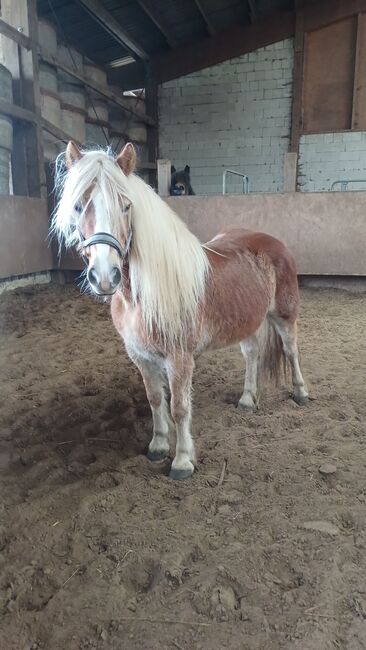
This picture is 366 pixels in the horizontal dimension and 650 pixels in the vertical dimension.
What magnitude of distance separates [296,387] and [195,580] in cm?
164

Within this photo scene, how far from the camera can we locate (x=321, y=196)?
594cm

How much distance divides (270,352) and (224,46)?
979 centimetres

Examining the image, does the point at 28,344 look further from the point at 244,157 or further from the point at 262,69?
the point at 262,69

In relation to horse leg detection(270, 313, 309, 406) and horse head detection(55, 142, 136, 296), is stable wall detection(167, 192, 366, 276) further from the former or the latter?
horse head detection(55, 142, 136, 296)

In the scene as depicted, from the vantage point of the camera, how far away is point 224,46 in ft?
32.7

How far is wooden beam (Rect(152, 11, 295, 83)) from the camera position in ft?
31.1

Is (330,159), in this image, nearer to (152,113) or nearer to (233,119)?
(233,119)

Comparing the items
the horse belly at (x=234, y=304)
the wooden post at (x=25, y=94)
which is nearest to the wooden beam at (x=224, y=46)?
the wooden post at (x=25, y=94)

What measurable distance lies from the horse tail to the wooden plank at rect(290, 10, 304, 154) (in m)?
7.50

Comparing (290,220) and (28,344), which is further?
(290,220)

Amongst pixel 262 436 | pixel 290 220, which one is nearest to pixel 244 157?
pixel 290 220

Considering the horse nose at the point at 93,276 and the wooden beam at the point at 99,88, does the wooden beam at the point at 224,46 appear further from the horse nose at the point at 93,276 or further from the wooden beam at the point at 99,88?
the horse nose at the point at 93,276

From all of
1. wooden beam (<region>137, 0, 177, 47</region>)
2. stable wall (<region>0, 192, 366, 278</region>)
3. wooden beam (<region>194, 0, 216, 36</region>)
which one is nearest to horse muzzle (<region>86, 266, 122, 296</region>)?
stable wall (<region>0, 192, 366, 278</region>)

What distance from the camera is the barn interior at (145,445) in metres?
1.32
